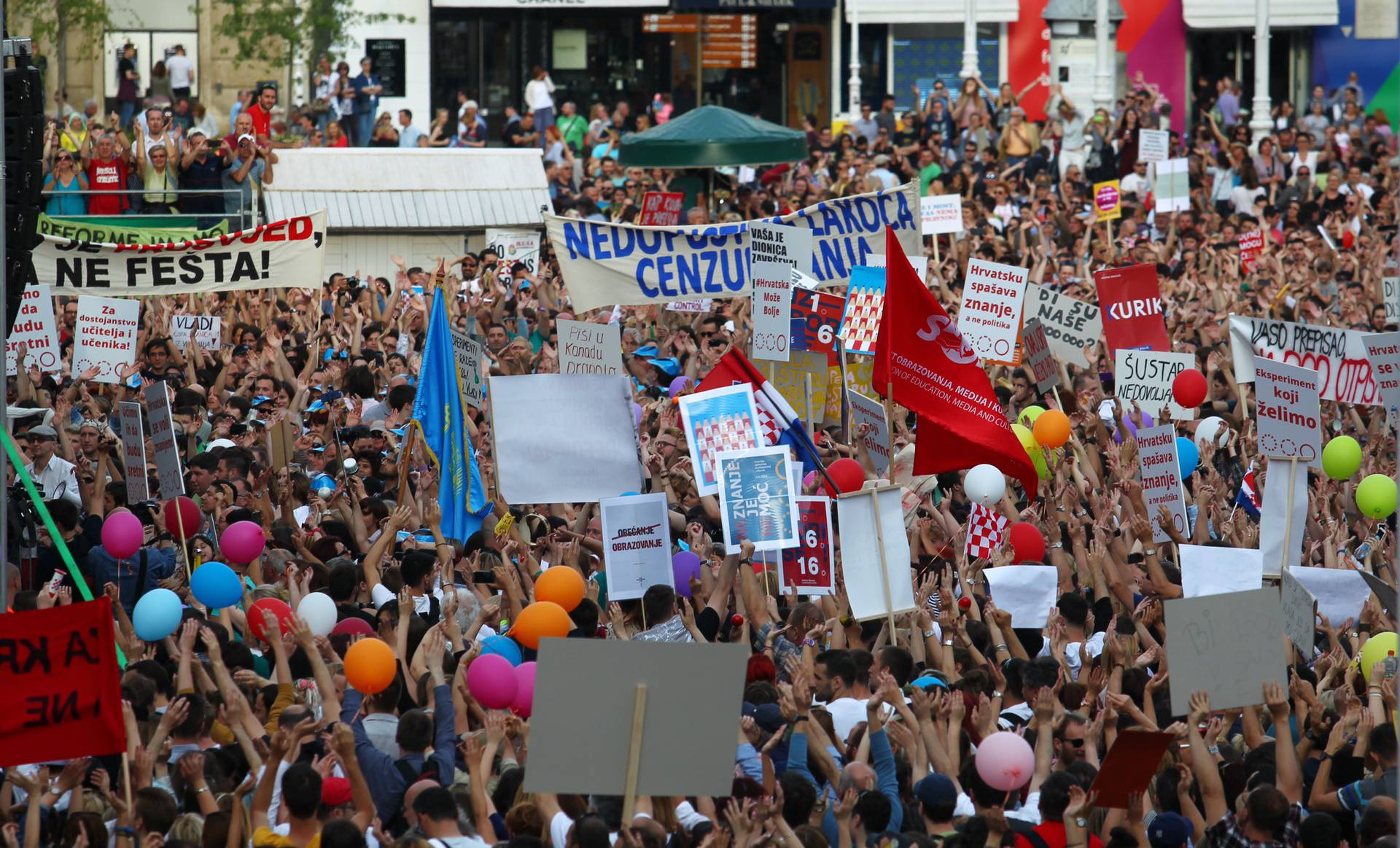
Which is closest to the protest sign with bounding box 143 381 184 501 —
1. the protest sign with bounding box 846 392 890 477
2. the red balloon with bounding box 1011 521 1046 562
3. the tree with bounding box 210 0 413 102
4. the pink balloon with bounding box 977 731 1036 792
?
the protest sign with bounding box 846 392 890 477

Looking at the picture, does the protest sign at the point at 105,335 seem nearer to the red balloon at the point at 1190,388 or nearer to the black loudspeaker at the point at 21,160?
the black loudspeaker at the point at 21,160

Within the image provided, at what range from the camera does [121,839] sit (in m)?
6.20

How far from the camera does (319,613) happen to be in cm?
805

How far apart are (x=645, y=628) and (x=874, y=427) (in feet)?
10.2

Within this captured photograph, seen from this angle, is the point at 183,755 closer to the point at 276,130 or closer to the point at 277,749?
the point at 277,749

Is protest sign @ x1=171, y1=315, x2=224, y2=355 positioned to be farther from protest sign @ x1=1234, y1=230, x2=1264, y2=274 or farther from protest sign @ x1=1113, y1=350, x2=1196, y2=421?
protest sign @ x1=1234, y1=230, x2=1264, y2=274

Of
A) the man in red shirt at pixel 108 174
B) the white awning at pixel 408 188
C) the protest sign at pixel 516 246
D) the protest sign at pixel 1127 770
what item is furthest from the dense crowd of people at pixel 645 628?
the white awning at pixel 408 188

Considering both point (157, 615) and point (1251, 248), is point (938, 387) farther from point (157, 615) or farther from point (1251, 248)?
point (1251, 248)

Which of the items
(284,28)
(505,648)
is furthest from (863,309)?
(284,28)

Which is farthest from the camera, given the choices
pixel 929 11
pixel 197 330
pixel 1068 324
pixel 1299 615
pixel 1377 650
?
pixel 929 11

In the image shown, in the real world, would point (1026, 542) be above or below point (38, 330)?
below

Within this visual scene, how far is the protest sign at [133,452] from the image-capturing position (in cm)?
1025

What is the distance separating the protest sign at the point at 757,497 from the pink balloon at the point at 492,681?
2.32 m

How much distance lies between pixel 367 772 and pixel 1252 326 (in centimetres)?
791
